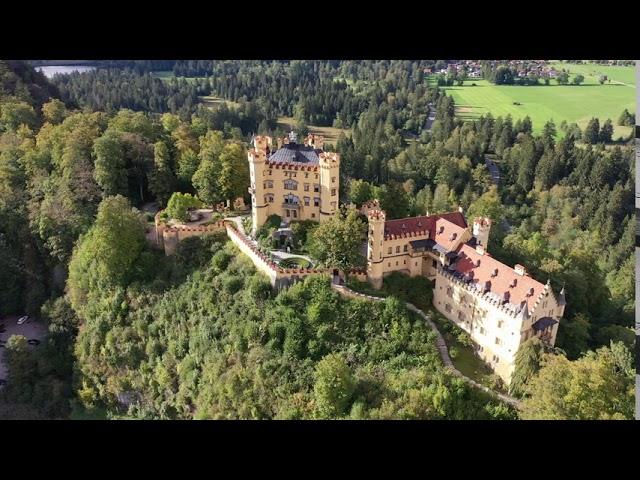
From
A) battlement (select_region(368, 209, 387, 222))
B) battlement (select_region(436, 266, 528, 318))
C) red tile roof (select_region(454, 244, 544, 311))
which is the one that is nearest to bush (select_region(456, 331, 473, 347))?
battlement (select_region(436, 266, 528, 318))

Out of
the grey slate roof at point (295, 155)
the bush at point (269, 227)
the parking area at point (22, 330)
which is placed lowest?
the parking area at point (22, 330)

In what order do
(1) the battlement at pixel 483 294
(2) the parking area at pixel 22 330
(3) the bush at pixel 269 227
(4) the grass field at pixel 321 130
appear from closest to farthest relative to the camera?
(1) the battlement at pixel 483 294 → (3) the bush at pixel 269 227 → (2) the parking area at pixel 22 330 → (4) the grass field at pixel 321 130

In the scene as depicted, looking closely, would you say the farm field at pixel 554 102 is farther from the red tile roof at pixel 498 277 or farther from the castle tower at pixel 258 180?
the castle tower at pixel 258 180

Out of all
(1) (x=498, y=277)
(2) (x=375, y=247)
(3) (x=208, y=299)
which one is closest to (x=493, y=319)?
(1) (x=498, y=277)

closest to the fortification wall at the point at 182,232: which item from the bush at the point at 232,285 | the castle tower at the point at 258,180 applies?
the castle tower at the point at 258,180

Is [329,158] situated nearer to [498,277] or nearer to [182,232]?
[182,232]

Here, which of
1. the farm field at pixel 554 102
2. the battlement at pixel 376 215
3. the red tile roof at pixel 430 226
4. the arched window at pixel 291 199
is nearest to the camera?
the battlement at pixel 376 215
